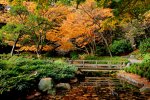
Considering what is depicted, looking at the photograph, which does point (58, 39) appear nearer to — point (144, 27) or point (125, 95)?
point (144, 27)

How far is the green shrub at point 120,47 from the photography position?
4012 centimetres

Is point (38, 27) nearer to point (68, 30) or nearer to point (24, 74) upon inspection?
point (68, 30)

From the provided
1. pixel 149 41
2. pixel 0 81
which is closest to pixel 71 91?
pixel 0 81

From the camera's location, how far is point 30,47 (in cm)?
3556

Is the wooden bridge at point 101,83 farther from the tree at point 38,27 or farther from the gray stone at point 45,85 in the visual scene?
the tree at point 38,27

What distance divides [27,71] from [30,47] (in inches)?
724

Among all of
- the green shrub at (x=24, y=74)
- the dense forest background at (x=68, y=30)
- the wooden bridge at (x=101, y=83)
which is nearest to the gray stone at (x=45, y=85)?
the green shrub at (x=24, y=74)

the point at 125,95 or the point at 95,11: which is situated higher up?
the point at 95,11

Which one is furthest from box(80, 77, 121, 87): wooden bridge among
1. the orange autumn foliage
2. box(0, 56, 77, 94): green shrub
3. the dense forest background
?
the orange autumn foliage

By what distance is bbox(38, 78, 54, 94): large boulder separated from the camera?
1642cm

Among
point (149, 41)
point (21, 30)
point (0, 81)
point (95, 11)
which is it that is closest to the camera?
point (0, 81)

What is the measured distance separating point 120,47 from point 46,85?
25.0m

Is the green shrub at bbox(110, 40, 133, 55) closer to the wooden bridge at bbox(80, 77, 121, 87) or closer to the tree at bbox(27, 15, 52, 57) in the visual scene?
the tree at bbox(27, 15, 52, 57)

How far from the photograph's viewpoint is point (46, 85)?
16.6 metres
